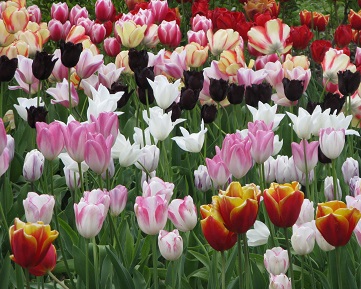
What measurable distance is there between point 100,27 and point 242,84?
1289 mm

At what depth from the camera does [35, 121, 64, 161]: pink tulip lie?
2113 millimetres

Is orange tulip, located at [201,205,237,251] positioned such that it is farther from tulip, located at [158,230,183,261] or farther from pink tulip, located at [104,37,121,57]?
pink tulip, located at [104,37,121,57]

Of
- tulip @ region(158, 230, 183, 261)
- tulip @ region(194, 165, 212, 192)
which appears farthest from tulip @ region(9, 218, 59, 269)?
tulip @ region(194, 165, 212, 192)

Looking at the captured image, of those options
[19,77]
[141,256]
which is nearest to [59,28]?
[19,77]

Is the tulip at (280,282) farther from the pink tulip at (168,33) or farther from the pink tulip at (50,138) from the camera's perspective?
the pink tulip at (168,33)

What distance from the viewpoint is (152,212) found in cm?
180

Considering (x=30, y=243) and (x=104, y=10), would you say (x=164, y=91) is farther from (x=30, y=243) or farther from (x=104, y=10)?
(x=104, y=10)

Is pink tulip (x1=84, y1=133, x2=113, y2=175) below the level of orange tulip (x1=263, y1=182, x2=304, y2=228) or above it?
below

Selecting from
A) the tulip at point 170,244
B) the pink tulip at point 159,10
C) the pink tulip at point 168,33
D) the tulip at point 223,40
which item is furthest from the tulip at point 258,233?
the pink tulip at point 159,10

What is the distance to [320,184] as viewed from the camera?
10.8 ft

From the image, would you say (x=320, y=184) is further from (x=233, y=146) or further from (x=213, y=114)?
(x=233, y=146)

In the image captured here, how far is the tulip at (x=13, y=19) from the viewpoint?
3.84 m

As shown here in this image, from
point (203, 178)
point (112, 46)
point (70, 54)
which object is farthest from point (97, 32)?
point (203, 178)

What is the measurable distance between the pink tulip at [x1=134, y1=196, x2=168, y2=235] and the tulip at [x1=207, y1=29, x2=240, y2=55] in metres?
2.02
